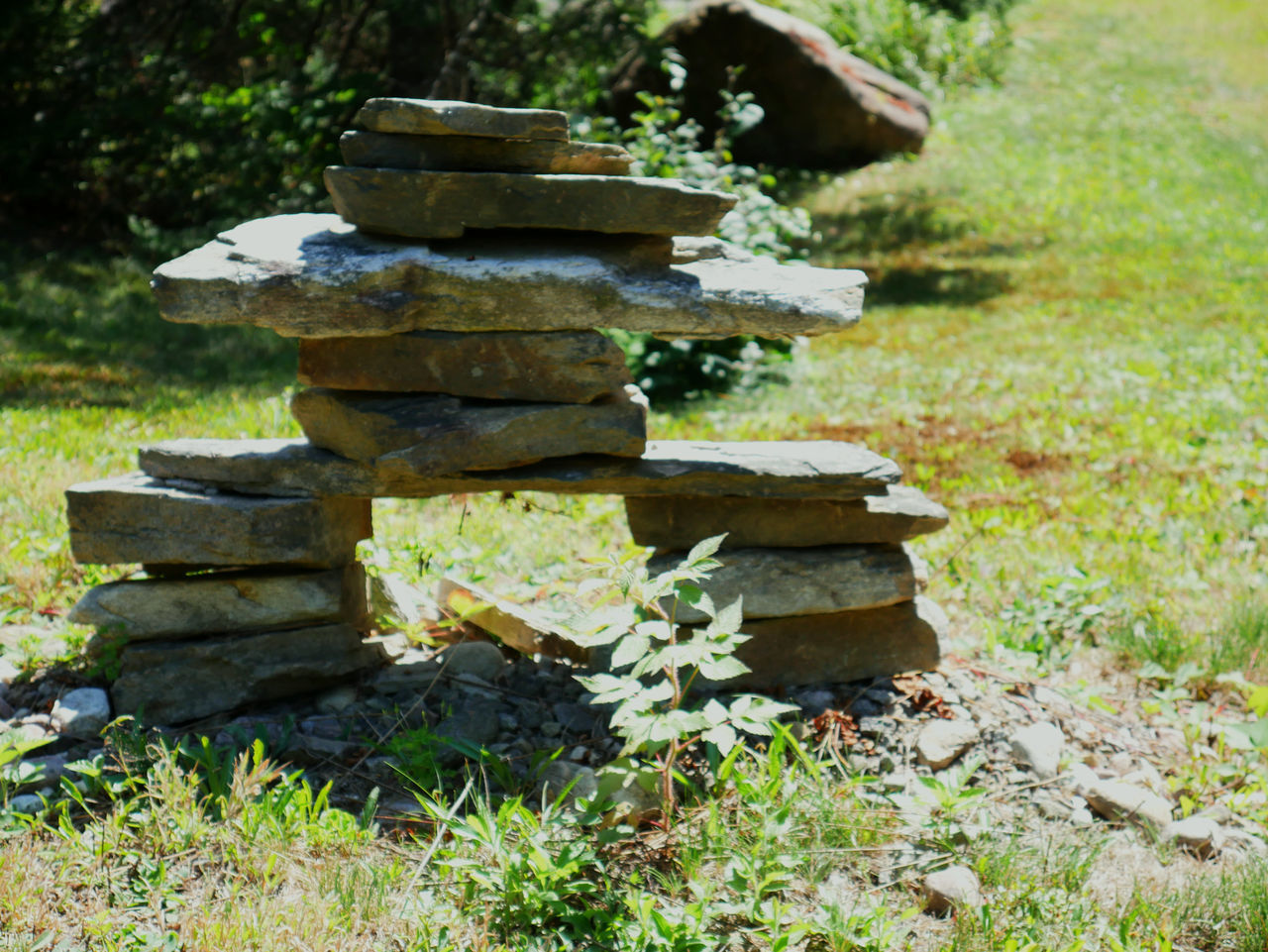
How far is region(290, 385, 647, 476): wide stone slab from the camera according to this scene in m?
3.29

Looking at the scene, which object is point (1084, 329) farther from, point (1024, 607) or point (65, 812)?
point (65, 812)

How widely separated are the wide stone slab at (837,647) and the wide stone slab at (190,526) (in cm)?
151

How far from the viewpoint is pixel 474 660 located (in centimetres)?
386

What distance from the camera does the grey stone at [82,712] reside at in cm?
336

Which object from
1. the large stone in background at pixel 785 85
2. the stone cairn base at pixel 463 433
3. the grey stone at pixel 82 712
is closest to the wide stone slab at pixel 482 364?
the stone cairn base at pixel 463 433

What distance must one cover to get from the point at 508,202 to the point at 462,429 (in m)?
0.68

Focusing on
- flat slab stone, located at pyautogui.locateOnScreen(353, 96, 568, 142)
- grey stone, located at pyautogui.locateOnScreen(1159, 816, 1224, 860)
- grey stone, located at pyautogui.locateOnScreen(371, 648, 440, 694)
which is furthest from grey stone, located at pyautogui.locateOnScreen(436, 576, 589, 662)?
grey stone, located at pyautogui.locateOnScreen(1159, 816, 1224, 860)

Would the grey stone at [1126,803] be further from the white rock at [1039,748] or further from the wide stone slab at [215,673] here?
the wide stone slab at [215,673]

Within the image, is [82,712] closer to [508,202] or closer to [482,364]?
[482,364]

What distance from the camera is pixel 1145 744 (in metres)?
3.73

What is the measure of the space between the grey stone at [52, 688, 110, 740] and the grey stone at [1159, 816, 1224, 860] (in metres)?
3.22

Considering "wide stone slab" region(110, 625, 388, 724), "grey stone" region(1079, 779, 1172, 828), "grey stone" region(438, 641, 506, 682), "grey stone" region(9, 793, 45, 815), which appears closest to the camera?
"grey stone" region(9, 793, 45, 815)

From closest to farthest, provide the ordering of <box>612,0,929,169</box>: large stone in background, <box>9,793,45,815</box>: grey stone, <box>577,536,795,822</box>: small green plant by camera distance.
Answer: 1. <box>577,536,795,822</box>: small green plant
2. <box>9,793,45,815</box>: grey stone
3. <box>612,0,929,169</box>: large stone in background

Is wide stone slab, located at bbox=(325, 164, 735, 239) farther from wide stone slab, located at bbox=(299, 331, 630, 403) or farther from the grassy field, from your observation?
the grassy field
